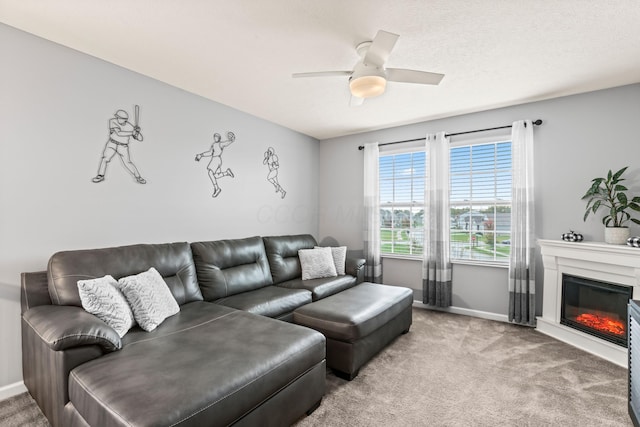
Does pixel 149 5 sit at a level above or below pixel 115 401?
above

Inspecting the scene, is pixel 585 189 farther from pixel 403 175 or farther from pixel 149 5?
pixel 149 5

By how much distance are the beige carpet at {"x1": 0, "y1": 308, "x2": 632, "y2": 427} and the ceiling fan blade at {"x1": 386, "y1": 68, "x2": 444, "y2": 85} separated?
2.23m

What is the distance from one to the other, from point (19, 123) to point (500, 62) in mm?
3710

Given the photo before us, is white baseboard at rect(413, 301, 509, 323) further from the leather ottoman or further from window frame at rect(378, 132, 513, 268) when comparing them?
the leather ottoman

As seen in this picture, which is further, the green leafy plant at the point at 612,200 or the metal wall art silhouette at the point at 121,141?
the green leafy plant at the point at 612,200

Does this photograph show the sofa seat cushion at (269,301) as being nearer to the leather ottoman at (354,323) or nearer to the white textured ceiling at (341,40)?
the leather ottoman at (354,323)

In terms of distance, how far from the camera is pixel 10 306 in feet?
6.73

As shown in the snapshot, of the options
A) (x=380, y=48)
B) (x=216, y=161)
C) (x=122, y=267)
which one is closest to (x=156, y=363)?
(x=122, y=267)

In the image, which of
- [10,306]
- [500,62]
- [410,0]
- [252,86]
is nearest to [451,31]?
[410,0]

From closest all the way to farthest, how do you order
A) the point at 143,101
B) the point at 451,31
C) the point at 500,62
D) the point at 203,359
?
the point at 203,359 → the point at 451,31 → the point at 500,62 → the point at 143,101

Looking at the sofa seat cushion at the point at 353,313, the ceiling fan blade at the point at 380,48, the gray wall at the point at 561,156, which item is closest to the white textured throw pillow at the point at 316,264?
the sofa seat cushion at the point at 353,313

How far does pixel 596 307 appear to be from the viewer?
2.83 metres

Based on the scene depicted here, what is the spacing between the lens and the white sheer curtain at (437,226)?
3797mm

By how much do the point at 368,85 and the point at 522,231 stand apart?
255cm
